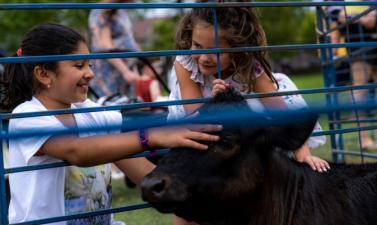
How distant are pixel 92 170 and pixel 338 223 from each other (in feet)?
5.15

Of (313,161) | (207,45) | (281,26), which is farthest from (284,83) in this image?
(281,26)

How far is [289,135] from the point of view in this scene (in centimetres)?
292

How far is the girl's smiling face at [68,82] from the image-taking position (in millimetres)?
3322

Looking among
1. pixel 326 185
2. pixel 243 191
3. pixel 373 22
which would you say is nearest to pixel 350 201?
pixel 326 185

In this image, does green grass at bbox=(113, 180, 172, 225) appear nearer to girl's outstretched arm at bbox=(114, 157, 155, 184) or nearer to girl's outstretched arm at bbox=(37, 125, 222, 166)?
girl's outstretched arm at bbox=(114, 157, 155, 184)

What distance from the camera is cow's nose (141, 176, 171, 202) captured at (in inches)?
97.7

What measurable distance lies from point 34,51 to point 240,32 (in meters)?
1.38

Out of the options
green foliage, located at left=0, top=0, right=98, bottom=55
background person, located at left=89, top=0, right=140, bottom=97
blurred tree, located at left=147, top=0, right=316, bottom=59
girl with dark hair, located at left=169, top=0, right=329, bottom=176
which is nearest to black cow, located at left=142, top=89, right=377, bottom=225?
girl with dark hair, located at left=169, top=0, right=329, bottom=176

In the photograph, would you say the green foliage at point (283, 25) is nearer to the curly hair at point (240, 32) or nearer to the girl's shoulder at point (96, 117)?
the curly hair at point (240, 32)

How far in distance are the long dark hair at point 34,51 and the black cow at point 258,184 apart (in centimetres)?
102

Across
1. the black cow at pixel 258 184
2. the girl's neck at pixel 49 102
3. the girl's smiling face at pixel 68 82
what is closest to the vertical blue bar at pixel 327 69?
the black cow at pixel 258 184

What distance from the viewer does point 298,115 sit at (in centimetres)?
235

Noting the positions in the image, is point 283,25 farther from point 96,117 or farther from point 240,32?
point 96,117

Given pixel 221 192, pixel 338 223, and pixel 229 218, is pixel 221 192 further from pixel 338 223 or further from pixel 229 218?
pixel 338 223
